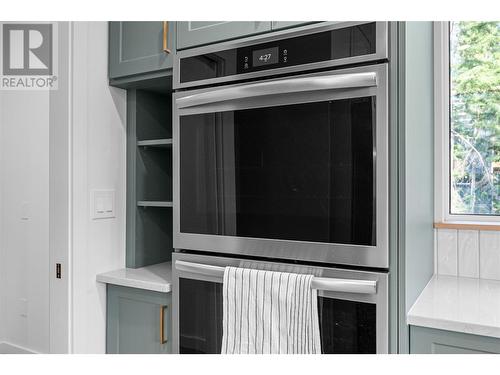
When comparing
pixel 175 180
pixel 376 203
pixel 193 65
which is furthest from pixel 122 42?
pixel 376 203

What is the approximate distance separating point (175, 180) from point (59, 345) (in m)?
0.86

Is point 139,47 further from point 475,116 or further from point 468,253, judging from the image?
point 468,253

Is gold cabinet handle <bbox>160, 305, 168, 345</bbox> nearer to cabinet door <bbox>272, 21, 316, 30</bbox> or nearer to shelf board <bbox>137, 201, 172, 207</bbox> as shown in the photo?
shelf board <bbox>137, 201, 172, 207</bbox>

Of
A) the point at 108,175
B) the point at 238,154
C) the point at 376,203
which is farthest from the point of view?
the point at 108,175

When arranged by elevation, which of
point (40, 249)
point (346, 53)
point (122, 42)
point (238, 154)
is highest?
point (122, 42)

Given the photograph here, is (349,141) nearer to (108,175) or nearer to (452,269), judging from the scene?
(452,269)

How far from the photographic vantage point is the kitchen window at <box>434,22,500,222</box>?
171cm

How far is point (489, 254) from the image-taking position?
163cm

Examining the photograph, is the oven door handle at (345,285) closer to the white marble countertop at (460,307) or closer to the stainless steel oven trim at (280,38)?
the white marble countertop at (460,307)

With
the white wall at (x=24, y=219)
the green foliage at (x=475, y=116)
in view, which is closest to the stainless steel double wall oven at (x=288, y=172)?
the green foliage at (x=475, y=116)

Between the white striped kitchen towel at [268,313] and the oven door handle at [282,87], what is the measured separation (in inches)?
22.1

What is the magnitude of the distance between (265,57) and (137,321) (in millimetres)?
1182

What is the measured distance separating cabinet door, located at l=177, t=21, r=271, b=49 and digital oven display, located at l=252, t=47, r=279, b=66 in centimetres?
9

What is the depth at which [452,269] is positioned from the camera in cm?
170
